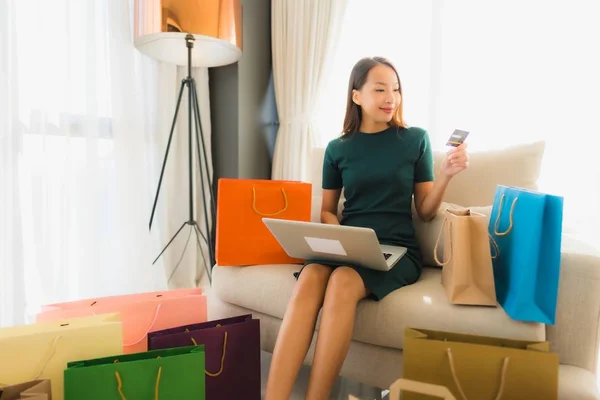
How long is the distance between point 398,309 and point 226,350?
497mm

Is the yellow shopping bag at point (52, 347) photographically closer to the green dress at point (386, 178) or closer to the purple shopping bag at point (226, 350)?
the purple shopping bag at point (226, 350)

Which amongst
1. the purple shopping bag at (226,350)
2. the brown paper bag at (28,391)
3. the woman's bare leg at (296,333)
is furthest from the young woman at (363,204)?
the brown paper bag at (28,391)

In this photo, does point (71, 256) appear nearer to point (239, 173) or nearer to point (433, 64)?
point (239, 173)

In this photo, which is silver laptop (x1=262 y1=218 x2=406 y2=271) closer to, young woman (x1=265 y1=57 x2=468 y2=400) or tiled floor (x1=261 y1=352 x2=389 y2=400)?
young woman (x1=265 y1=57 x2=468 y2=400)

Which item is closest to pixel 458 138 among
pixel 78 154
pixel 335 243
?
pixel 335 243

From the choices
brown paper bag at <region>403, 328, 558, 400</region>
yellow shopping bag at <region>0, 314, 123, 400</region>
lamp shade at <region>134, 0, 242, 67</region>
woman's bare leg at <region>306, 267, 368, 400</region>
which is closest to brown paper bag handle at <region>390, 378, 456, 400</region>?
brown paper bag at <region>403, 328, 558, 400</region>

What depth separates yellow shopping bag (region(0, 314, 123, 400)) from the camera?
940mm

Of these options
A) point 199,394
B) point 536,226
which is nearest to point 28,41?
point 199,394

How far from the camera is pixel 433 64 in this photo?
2.26m

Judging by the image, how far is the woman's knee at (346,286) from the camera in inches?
43.9

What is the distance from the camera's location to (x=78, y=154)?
1954mm

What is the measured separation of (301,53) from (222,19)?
2.29ft

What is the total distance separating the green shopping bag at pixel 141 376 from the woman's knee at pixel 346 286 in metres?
0.38

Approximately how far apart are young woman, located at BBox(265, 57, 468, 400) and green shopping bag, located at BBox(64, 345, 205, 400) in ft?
0.70
